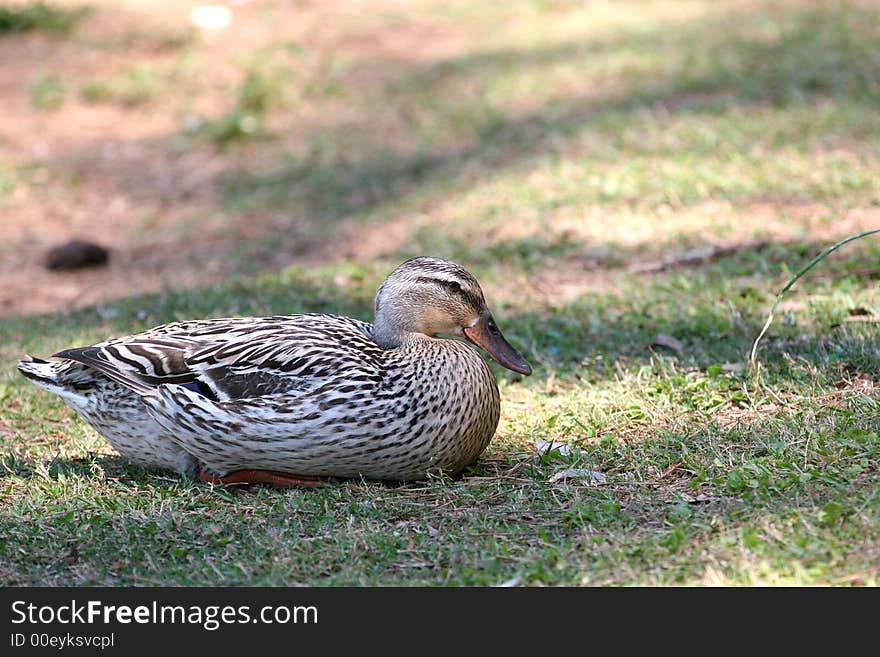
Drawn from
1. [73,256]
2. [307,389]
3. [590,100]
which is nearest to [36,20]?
[73,256]

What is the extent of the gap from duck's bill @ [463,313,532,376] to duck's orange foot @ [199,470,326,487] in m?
0.93

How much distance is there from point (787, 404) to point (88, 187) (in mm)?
7757

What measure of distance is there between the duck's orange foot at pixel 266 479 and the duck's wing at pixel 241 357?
334 millimetres

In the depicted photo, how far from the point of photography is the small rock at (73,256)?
9078 mm

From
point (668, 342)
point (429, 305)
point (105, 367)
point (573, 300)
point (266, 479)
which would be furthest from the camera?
point (573, 300)

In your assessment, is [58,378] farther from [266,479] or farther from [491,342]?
[491,342]

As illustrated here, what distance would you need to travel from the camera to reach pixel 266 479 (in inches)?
186

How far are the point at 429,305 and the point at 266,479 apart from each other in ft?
3.34

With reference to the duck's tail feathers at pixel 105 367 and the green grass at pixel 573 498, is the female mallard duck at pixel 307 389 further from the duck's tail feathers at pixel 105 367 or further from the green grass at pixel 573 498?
the green grass at pixel 573 498

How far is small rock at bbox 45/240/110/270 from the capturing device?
9078 mm

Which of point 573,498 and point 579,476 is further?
point 579,476

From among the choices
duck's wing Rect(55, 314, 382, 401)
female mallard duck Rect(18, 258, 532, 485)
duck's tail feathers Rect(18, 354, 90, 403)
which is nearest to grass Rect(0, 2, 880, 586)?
female mallard duck Rect(18, 258, 532, 485)

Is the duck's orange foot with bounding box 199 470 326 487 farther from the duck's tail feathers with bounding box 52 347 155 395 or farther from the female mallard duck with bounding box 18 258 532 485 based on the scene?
the duck's tail feathers with bounding box 52 347 155 395

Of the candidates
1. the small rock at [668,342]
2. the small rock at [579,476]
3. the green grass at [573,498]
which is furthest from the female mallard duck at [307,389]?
the small rock at [668,342]
